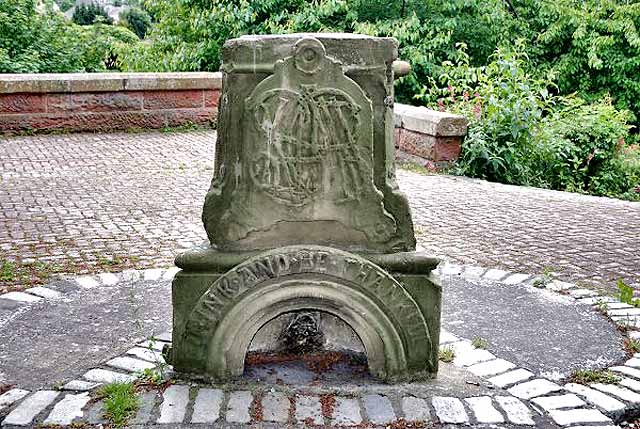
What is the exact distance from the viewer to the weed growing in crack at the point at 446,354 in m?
4.11

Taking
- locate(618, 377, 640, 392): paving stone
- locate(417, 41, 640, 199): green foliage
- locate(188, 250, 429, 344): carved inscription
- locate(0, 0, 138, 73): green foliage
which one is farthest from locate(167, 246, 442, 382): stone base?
locate(0, 0, 138, 73): green foliage

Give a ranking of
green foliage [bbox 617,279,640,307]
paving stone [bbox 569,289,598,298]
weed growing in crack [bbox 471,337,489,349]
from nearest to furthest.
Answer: weed growing in crack [bbox 471,337,489,349], green foliage [bbox 617,279,640,307], paving stone [bbox 569,289,598,298]

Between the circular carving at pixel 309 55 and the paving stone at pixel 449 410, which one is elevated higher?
the circular carving at pixel 309 55

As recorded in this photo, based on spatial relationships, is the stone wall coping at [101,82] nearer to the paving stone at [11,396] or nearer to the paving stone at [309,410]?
the paving stone at [11,396]

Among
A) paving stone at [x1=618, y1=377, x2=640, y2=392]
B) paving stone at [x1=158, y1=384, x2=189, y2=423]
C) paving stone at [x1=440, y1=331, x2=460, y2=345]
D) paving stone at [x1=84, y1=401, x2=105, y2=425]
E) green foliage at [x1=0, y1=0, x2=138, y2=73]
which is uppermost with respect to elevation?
green foliage at [x1=0, y1=0, x2=138, y2=73]

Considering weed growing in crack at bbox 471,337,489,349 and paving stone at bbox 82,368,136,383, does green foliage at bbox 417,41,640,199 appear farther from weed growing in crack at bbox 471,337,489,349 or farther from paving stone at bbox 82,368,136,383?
paving stone at bbox 82,368,136,383

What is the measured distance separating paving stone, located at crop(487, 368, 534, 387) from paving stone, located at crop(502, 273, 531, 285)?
1637 millimetres

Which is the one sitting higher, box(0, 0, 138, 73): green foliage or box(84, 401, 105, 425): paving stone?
box(0, 0, 138, 73): green foliage

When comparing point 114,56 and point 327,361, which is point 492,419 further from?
point 114,56

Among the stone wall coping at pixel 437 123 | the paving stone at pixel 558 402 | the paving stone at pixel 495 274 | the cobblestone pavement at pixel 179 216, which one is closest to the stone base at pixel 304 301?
the paving stone at pixel 558 402

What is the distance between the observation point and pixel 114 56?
2034 centimetres

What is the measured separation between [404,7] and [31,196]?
8.95 meters

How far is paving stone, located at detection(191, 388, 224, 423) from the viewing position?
11.2 ft

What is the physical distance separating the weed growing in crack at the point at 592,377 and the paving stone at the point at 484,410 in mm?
529
